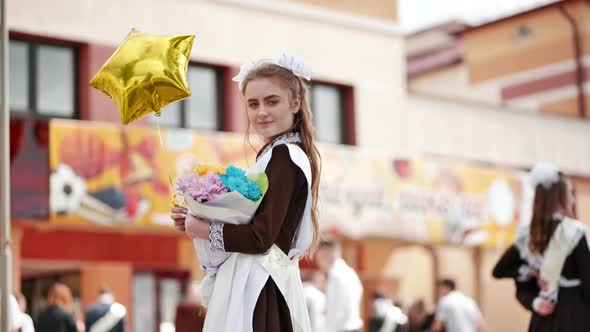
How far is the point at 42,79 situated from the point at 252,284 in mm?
17079

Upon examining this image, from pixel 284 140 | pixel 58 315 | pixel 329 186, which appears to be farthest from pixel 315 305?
pixel 284 140

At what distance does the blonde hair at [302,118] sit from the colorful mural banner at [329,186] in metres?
12.0

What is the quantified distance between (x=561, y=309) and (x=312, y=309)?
8576 mm

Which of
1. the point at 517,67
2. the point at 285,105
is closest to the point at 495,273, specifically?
the point at 285,105

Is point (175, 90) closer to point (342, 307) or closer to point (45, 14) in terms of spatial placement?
point (342, 307)

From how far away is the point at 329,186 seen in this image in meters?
22.8

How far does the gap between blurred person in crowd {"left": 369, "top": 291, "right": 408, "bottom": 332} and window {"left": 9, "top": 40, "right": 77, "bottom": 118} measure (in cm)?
663

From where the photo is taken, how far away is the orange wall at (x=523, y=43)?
106ft

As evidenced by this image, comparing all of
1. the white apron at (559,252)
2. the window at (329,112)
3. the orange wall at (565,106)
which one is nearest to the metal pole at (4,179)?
the white apron at (559,252)

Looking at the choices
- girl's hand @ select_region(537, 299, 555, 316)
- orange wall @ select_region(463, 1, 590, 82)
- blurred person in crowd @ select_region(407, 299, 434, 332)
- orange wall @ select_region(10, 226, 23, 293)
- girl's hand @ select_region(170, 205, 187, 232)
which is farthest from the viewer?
orange wall @ select_region(463, 1, 590, 82)

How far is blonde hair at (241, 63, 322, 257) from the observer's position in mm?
5352

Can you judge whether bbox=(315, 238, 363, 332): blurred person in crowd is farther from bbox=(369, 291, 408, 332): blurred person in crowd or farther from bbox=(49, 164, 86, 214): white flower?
bbox=(49, 164, 86, 214): white flower

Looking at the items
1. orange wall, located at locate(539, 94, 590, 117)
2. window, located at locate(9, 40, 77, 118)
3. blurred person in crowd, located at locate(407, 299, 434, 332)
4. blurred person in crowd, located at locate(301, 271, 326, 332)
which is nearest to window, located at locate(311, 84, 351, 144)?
blurred person in crowd, located at locate(407, 299, 434, 332)

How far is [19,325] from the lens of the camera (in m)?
12.0
